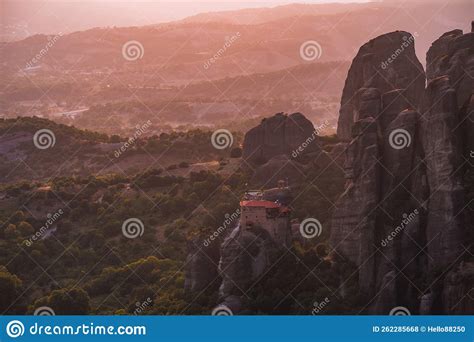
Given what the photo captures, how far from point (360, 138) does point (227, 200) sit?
30849 millimetres

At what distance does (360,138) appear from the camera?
2608 inches

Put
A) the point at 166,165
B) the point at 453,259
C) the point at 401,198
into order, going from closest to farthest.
A: the point at 453,259 < the point at 401,198 < the point at 166,165

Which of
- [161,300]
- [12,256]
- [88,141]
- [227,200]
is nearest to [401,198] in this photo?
[161,300]

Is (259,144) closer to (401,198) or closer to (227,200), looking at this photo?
(227,200)

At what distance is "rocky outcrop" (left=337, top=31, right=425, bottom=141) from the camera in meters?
70.9
